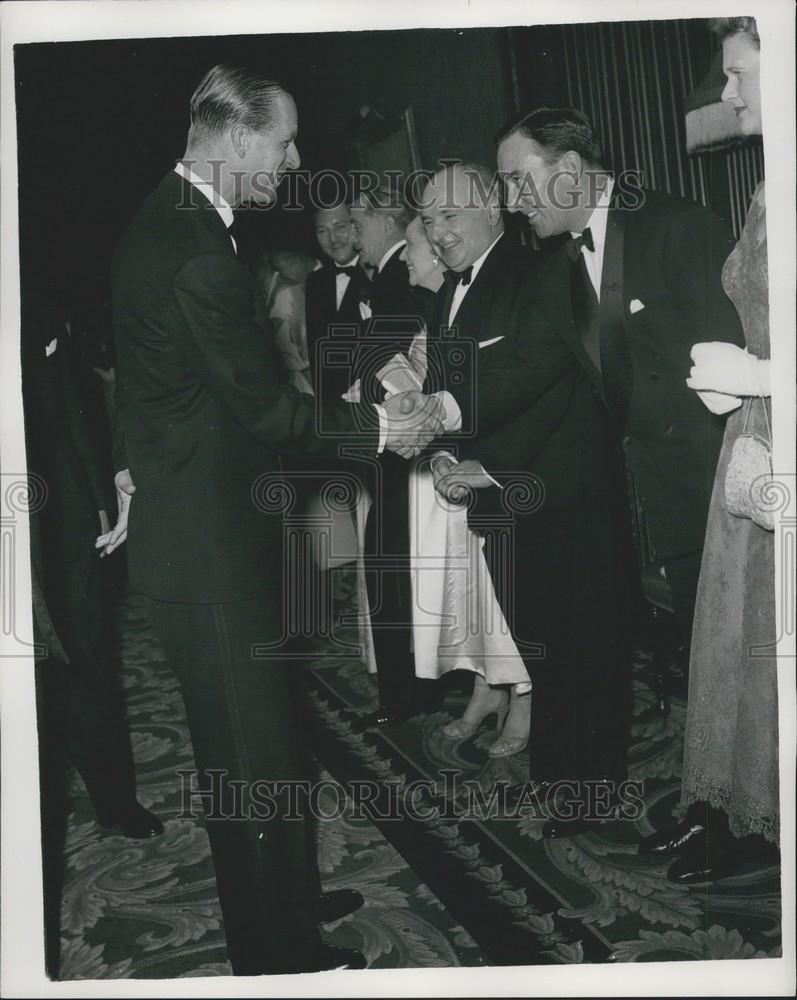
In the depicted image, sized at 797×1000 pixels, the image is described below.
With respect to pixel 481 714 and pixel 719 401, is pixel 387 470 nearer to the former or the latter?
pixel 481 714

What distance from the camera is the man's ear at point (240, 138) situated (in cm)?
205

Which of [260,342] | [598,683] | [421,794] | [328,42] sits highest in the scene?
[328,42]

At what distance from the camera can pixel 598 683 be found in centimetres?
252

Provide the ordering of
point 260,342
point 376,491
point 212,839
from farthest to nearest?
point 376,491
point 212,839
point 260,342

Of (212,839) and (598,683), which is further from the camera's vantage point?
(598,683)

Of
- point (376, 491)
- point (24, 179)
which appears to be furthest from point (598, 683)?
point (24, 179)

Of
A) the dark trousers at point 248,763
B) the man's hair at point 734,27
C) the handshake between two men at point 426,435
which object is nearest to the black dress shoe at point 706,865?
the dark trousers at point 248,763

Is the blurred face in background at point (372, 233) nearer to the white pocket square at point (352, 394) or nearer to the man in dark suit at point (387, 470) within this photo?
the man in dark suit at point (387, 470)

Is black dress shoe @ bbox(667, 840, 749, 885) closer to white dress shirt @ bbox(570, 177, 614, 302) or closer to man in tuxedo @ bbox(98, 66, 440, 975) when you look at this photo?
man in tuxedo @ bbox(98, 66, 440, 975)

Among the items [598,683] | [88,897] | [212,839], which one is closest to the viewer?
[212,839]

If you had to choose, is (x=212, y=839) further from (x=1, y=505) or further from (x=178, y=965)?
(x=1, y=505)

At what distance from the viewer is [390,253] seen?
8.48 feet

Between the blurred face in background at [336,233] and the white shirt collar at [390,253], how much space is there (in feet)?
0.28

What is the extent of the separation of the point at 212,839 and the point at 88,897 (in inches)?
15.0
